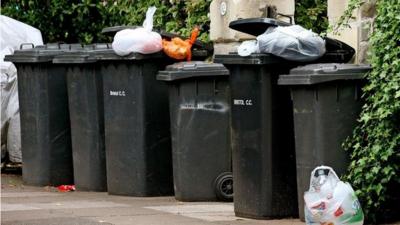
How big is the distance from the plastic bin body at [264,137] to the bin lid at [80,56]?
245cm

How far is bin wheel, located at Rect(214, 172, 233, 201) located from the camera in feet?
31.7

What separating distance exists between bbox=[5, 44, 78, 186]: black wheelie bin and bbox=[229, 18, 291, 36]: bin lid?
2.87 metres

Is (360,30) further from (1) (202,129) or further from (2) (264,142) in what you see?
(1) (202,129)

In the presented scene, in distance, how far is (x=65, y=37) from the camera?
1460 cm

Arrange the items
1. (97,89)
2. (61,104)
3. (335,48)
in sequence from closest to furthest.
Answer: (335,48) < (97,89) < (61,104)

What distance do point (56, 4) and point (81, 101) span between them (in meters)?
3.71

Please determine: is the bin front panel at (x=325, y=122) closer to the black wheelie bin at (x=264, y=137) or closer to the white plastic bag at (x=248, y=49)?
the black wheelie bin at (x=264, y=137)

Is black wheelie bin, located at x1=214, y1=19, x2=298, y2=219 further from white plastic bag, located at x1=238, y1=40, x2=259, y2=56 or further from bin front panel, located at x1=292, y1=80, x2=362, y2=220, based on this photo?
bin front panel, located at x1=292, y1=80, x2=362, y2=220

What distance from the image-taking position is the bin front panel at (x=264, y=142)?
836 cm

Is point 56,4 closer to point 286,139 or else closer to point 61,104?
point 61,104

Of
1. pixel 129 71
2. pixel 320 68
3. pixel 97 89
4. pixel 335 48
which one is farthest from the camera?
pixel 97 89

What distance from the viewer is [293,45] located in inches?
325

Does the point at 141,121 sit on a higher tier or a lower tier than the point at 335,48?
lower

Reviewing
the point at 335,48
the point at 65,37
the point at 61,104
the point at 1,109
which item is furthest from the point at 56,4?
the point at 335,48
